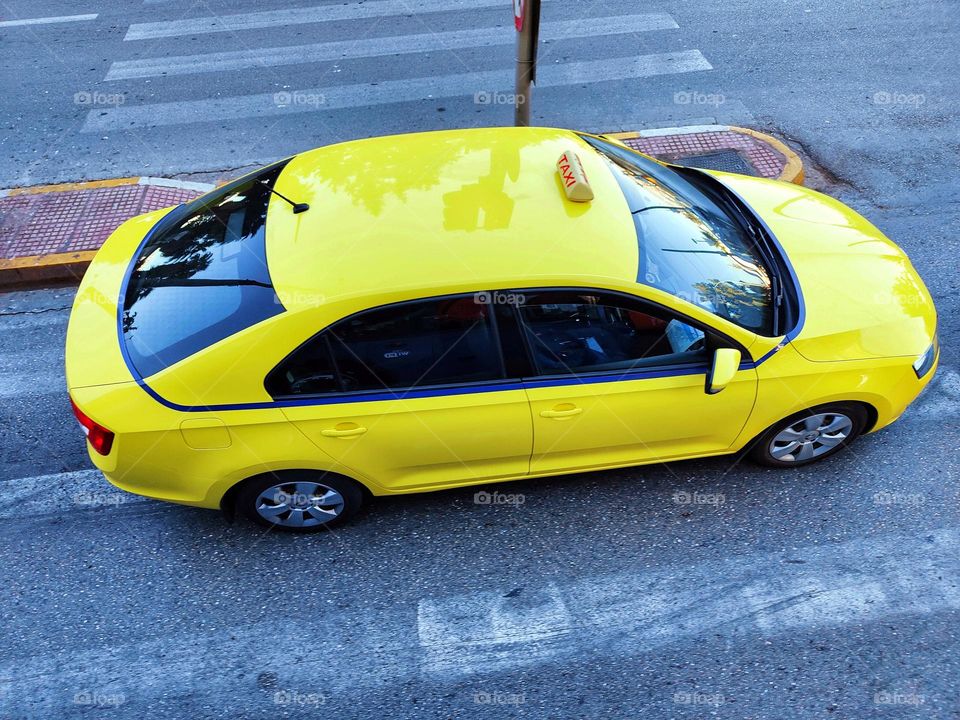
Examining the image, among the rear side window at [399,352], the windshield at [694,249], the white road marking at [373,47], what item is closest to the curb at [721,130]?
the white road marking at [373,47]

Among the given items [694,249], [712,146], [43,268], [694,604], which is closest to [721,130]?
[712,146]

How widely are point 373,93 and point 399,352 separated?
5611mm

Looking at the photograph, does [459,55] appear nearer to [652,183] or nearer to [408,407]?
[652,183]

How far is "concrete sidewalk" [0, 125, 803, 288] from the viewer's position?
629cm

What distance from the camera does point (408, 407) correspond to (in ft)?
12.8

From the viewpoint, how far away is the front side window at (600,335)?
3.85 meters

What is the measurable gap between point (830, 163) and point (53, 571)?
7.22 metres

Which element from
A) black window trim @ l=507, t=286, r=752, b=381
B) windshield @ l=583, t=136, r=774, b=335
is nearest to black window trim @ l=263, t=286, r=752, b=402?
black window trim @ l=507, t=286, r=752, b=381

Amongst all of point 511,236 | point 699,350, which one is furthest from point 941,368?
point 511,236

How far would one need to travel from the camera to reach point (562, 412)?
4.00m

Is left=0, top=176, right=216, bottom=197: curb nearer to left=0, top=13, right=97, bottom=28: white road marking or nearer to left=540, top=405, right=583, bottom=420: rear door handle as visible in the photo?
left=0, top=13, right=97, bottom=28: white road marking

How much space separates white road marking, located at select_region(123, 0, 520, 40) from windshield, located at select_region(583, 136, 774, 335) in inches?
250

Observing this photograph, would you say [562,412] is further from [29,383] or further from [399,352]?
[29,383]

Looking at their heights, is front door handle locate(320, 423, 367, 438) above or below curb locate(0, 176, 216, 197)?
above
